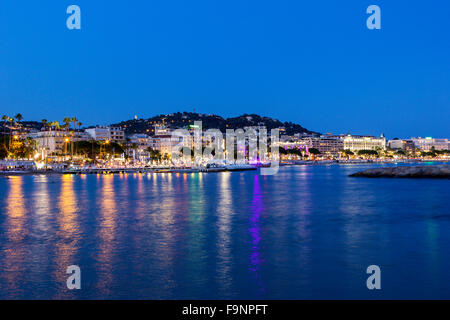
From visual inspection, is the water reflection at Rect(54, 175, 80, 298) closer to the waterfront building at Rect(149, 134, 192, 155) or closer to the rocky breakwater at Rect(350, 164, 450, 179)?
the rocky breakwater at Rect(350, 164, 450, 179)

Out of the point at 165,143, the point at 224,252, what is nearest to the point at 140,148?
the point at 165,143

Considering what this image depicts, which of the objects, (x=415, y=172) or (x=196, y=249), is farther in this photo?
(x=415, y=172)

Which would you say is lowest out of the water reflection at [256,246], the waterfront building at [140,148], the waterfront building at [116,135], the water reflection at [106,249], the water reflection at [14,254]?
the water reflection at [256,246]

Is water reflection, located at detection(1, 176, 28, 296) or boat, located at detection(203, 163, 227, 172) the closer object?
water reflection, located at detection(1, 176, 28, 296)

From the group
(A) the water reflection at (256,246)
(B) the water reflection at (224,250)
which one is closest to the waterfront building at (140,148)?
(A) the water reflection at (256,246)

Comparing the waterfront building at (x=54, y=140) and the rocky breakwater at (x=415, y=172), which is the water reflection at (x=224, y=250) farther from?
the waterfront building at (x=54, y=140)

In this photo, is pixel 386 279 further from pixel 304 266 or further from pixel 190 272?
pixel 190 272

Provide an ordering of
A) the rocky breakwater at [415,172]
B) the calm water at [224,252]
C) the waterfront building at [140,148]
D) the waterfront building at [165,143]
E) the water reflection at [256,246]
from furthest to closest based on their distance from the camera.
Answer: the waterfront building at [165,143], the waterfront building at [140,148], the rocky breakwater at [415,172], the water reflection at [256,246], the calm water at [224,252]

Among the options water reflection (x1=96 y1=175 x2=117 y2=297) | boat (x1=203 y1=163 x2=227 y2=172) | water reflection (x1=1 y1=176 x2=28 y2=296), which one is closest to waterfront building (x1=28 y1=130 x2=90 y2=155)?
boat (x1=203 y1=163 x2=227 y2=172)

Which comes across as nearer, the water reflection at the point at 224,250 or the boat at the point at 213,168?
the water reflection at the point at 224,250

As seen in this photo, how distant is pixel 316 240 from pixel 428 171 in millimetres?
58035

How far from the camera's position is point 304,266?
44.6 ft

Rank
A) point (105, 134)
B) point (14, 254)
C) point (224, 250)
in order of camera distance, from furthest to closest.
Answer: point (105, 134), point (224, 250), point (14, 254)

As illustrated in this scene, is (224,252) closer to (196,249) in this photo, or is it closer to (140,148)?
(196,249)
